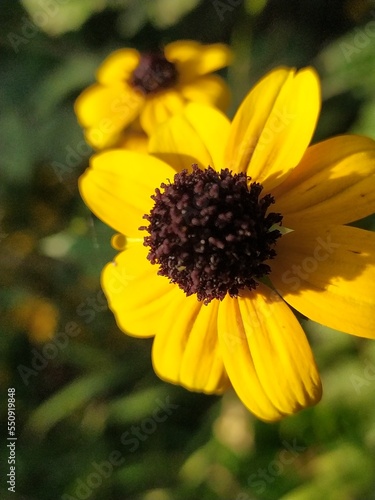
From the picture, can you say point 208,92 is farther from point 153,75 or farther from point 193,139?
point 193,139

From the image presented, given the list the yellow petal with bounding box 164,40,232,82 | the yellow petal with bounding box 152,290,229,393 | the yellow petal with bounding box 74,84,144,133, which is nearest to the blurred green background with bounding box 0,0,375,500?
the yellow petal with bounding box 164,40,232,82

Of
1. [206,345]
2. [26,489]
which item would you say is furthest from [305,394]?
[26,489]

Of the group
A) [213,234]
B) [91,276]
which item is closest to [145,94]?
[91,276]

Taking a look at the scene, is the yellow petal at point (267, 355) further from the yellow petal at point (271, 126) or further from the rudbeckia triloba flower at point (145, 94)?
the rudbeckia triloba flower at point (145, 94)

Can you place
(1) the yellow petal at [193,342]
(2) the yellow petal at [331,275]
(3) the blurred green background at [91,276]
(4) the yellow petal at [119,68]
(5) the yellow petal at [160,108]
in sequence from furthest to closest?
(3) the blurred green background at [91,276] < (4) the yellow petal at [119,68] < (5) the yellow petal at [160,108] < (1) the yellow petal at [193,342] < (2) the yellow petal at [331,275]

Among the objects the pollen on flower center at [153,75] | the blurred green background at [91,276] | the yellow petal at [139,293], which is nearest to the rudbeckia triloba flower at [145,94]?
the pollen on flower center at [153,75]

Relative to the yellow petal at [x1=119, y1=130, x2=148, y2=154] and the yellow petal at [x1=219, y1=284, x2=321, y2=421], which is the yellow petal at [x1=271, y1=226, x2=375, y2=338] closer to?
the yellow petal at [x1=219, y1=284, x2=321, y2=421]
